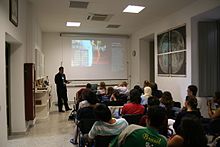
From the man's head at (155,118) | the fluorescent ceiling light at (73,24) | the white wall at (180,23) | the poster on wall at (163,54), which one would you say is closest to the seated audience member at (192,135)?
the man's head at (155,118)

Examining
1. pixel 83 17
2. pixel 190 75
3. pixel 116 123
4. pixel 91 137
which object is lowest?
pixel 91 137

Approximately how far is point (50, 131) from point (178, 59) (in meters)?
4.11

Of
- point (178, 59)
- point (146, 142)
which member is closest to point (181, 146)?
point (146, 142)

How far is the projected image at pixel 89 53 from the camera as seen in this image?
1040 cm

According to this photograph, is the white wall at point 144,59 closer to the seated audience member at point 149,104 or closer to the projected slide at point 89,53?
the projected slide at point 89,53

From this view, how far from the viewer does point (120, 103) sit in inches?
205

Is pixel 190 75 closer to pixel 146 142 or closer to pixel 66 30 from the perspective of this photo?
pixel 146 142

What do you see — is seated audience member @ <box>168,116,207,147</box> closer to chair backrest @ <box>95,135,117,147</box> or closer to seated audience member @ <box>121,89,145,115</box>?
chair backrest @ <box>95,135,117,147</box>

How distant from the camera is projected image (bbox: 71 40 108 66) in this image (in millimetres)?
10398

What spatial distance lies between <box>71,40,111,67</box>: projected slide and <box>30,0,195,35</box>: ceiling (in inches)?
40.9

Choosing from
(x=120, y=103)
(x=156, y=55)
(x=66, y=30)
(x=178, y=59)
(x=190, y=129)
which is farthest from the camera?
(x=66, y=30)

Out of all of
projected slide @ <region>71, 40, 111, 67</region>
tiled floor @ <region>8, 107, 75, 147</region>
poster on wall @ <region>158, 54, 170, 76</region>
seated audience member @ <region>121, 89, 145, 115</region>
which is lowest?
tiled floor @ <region>8, 107, 75, 147</region>

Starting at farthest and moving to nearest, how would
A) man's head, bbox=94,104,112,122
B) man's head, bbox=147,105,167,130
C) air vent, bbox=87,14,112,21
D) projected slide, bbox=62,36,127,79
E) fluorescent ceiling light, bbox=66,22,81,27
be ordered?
projected slide, bbox=62,36,127,79 < fluorescent ceiling light, bbox=66,22,81,27 < air vent, bbox=87,14,112,21 < man's head, bbox=94,104,112,122 < man's head, bbox=147,105,167,130

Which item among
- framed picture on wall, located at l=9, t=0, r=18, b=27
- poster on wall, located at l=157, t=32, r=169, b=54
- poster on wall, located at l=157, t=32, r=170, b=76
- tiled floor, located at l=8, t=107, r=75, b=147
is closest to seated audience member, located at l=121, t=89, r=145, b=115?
tiled floor, located at l=8, t=107, r=75, b=147
